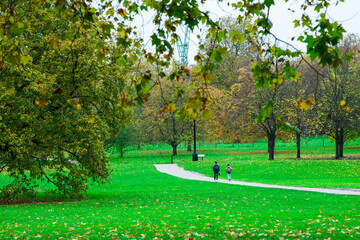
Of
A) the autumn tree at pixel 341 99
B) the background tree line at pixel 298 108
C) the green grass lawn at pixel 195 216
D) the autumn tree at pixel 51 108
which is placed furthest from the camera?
the background tree line at pixel 298 108

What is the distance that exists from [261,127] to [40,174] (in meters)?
26.6

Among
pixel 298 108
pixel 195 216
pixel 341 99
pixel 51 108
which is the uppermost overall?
pixel 341 99

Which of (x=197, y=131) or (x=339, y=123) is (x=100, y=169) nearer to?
(x=339, y=123)

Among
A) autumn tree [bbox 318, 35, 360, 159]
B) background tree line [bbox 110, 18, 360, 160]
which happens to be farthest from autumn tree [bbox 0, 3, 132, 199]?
autumn tree [bbox 318, 35, 360, 159]

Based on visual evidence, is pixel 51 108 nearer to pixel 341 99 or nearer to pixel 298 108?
pixel 298 108

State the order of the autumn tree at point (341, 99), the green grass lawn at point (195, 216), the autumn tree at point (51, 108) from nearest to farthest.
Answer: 1. the green grass lawn at point (195, 216)
2. the autumn tree at point (51, 108)
3. the autumn tree at point (341, 99)

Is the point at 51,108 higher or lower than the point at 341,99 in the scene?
lower

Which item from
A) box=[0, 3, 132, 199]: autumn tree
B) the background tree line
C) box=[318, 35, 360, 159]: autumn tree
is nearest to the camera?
box=[0, 3, 132, 199]: autumn tree

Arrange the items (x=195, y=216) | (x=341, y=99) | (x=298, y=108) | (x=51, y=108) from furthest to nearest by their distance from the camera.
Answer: (x=298, y=108), (x=341, y=99), (x=51, y=108), (x=195, y=216)

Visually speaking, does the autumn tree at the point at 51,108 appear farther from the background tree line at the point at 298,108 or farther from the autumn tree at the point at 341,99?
the autumn tree at the point at 341,99

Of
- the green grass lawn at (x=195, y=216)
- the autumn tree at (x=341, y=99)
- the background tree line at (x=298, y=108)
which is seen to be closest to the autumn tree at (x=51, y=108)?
the green grass lawn at (x=195, y=216)

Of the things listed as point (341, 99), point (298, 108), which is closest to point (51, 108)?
point (298, 108)

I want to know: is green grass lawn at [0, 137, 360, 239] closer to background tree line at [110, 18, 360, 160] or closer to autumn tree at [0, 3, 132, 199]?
autumn tree at [0, 3, 132, 199]

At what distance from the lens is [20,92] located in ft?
49.9
